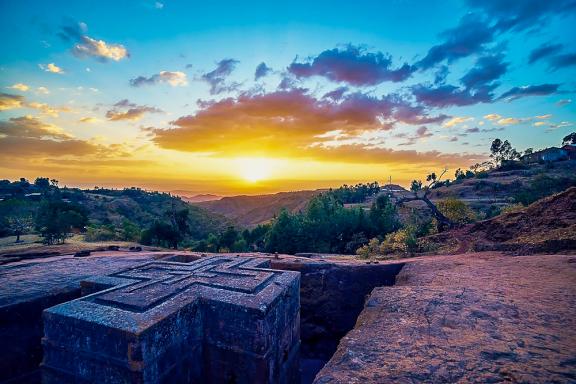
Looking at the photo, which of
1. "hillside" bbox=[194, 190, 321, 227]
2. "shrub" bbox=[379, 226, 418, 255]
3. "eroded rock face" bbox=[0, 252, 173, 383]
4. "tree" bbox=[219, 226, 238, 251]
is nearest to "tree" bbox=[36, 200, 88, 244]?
"tree" bbox=[219, 226, 238, 251]

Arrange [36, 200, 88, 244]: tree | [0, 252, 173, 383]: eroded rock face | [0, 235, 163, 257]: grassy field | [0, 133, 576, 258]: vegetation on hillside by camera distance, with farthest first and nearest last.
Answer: [36, 200, 88, 244]: tree → [0, 133, 576, 258]: vegetation on hillside → [0, 235, 163, 257]: grassy field → [0, 252, 173, 383]: eroded rock face

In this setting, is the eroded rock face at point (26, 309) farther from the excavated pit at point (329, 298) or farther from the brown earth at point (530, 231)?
the brown earth at point (530, 231)

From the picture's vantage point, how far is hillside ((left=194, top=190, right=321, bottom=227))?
284 feet

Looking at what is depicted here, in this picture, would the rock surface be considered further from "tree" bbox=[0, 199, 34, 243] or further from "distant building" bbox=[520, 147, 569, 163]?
"distant building" bbox=[520, 147, 569, 163]

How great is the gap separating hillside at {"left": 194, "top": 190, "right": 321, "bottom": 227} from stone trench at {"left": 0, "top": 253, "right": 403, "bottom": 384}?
74077 millimetres

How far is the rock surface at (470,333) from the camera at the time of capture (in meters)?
3.10

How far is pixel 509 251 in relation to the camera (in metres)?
9.05

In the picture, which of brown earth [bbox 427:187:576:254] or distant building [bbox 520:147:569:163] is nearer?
brown earth [bbox 427:187:576:254]

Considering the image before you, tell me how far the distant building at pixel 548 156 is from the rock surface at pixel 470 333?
6211 cm

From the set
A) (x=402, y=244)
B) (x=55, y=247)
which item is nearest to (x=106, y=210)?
(x=55, y=247)

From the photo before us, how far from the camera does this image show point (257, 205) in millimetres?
108938

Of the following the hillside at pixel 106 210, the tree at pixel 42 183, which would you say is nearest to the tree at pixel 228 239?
the hillside at pixel 106 210

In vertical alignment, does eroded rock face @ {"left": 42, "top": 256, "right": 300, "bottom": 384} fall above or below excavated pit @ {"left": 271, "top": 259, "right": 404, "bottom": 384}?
above

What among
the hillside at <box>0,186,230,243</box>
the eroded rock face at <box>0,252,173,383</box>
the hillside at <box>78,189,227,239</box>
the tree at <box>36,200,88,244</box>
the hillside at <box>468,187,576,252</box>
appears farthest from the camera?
the hillside at <box>78,189,227,239</box>
